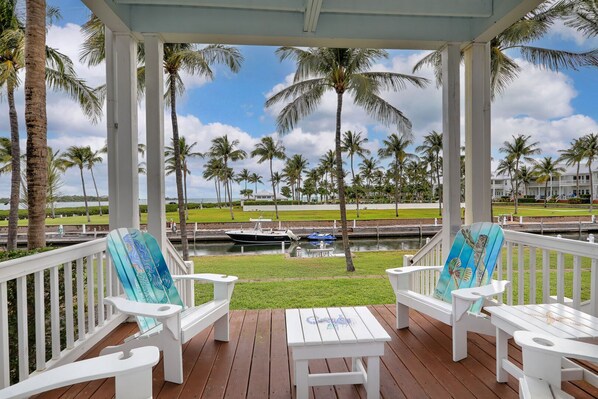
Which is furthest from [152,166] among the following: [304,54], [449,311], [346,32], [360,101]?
[304,54]

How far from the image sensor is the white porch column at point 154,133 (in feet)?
10.2

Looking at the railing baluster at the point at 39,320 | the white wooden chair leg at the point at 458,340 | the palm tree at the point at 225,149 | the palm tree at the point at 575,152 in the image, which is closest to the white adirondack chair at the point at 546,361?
the white wooden chair leg at the point at 458,340

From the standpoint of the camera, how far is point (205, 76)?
33.5 feet

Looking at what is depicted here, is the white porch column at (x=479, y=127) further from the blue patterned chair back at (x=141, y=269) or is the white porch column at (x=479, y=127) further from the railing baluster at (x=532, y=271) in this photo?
the blue patterned chair back at (x=141, y=269)

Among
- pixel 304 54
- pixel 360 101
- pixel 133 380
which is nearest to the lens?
pixel 133 380

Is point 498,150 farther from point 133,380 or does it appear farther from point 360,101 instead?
point 133,380

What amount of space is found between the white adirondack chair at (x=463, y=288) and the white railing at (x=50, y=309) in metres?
2.52

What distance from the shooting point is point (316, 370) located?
2.23m

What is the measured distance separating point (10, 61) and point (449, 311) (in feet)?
28.2

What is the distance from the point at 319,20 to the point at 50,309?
11.3 feet

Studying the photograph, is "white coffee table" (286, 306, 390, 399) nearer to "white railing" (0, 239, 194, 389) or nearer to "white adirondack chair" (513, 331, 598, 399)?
"white adirondack chair" (513, 331, 598, 399)

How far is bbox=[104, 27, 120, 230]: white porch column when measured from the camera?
3053 millimetres

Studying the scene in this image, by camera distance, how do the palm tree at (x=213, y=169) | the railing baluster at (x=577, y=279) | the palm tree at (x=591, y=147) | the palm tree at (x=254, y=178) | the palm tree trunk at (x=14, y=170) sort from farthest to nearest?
the palm tree at (x=254, y=178)
the palm tree at (x=213, y=169)
the palm tree at (x=591, y=147)
the palm tree trunk at (x=14, y=170)
the railing baluster at (x=577, y=279)

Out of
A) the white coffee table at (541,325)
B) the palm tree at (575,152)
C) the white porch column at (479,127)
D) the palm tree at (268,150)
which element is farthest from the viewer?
the palm tree at (268,150)
